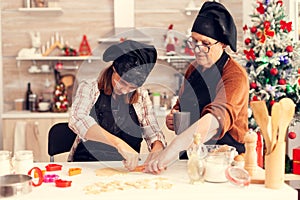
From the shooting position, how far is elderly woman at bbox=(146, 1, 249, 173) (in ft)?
6.51

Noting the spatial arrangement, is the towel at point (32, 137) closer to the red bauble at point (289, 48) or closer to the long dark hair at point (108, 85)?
the long dark hair at point (108, 85)

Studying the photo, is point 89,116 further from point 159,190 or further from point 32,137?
point 32,137

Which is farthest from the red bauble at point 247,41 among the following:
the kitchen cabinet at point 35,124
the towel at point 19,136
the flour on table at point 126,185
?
the towel at point 19,136

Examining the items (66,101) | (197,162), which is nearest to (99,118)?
(197,162)

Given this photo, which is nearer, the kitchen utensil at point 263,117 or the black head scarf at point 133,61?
the kitchen utensil at point 263,117

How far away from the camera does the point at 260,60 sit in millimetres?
3658

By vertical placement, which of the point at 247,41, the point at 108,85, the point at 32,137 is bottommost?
the point at 32,137

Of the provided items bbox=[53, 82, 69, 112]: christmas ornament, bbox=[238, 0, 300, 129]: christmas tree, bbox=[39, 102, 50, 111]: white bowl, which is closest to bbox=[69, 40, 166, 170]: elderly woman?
bbox=[238, 0, 300, 129]: christmas tree

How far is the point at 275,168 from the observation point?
5.84ft

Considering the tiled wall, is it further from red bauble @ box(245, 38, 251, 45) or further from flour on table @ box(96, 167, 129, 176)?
flour on table @ box(96, 167, 129, 176)

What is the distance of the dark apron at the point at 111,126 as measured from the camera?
2.37m

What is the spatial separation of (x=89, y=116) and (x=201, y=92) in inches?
22.0

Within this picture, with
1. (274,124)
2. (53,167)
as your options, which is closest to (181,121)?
(274,124)

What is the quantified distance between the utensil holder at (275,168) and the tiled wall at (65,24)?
3.20m
